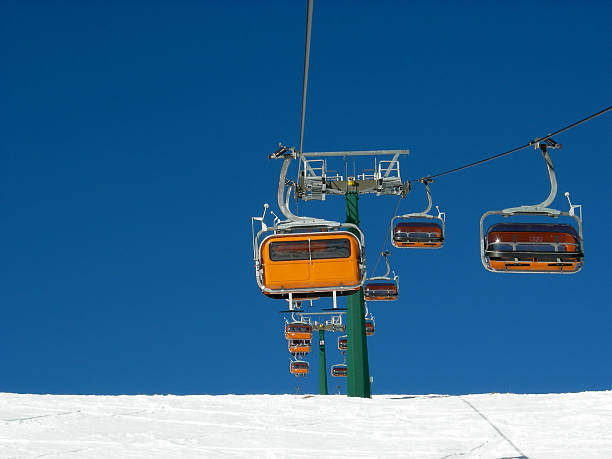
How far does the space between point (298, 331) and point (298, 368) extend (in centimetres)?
492

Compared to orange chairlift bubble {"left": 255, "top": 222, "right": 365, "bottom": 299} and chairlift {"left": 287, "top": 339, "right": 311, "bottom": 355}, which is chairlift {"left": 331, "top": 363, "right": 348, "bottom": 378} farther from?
orange chairlift bubble {"left": 255, "top": 222, "right": 365, "bottom": 299}

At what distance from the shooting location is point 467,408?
15.1 metres

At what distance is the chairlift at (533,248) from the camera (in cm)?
986

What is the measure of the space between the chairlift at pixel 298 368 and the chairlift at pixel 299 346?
287 centimetres

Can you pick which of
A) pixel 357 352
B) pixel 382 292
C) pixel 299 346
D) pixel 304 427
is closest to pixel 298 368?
pixel 299 346

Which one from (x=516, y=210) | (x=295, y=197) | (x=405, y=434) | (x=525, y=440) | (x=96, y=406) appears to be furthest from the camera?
(x=295, y=197)

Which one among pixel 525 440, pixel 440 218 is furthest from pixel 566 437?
pixel 440 218

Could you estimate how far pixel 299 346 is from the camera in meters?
34.9

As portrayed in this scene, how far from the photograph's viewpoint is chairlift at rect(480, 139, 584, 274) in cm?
986

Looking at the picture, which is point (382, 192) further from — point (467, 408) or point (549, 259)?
point (549, 259)

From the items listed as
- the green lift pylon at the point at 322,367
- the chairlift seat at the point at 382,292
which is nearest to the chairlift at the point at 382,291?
the chairlift seat at the point at 382,292

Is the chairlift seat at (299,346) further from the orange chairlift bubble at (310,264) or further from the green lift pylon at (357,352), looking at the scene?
the orange chairlift bubble at (310,264)

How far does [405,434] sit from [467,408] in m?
3.95

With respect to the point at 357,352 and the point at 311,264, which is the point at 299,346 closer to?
the point at 357,352
